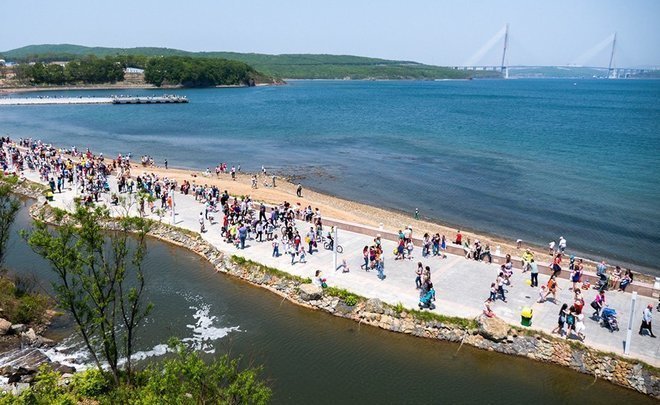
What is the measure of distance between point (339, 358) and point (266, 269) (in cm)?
697

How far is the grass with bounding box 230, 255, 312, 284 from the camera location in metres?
21.9

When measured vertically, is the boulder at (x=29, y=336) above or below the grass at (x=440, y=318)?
below

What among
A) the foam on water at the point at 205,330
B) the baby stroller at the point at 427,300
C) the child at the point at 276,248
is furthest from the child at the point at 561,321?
the child at the point at 276,248

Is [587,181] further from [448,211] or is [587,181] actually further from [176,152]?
[176,152]

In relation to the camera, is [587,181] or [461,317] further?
[587,181]

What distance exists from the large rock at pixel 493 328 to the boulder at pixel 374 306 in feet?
12.0

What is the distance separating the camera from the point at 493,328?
18.0 m

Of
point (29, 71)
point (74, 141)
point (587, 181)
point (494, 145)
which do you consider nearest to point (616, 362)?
point (587, 181)

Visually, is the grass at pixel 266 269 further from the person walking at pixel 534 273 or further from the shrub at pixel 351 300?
the person walking at pixel 534 273

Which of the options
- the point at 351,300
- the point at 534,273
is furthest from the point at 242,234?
the point at 534,273

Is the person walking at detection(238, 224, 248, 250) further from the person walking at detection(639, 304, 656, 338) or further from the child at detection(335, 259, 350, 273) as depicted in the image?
the person walking at detection(639, 304, 656, 338)

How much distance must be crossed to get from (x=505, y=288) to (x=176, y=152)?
49327 mm

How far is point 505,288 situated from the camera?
21.1m

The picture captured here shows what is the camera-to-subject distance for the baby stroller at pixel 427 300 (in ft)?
63.3
